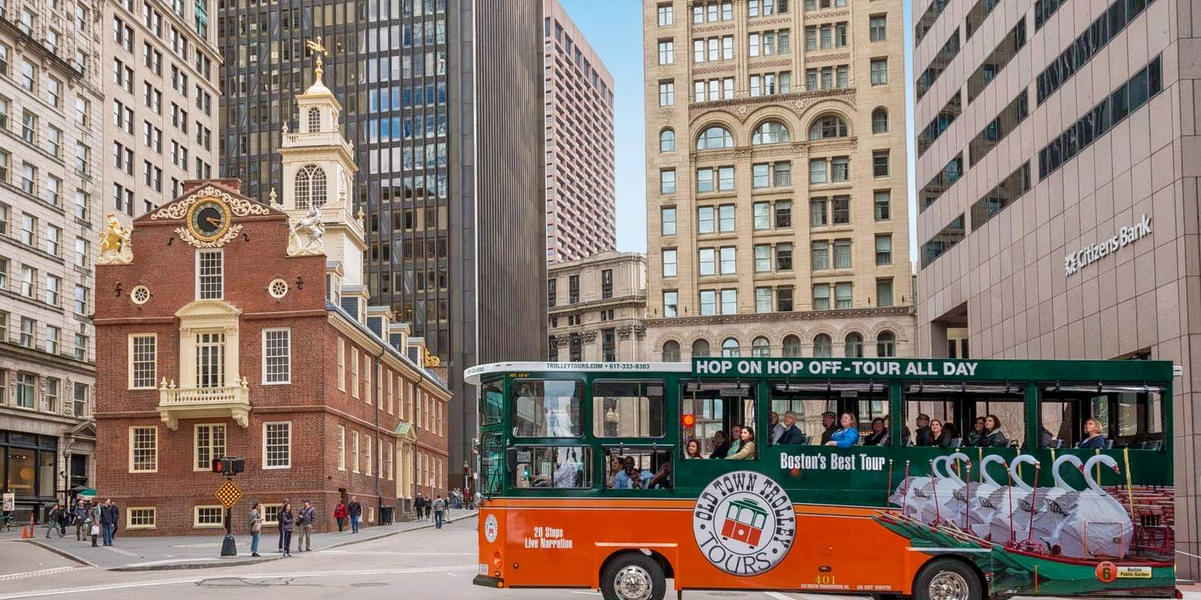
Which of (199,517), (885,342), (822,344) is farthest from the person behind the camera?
(822,344)

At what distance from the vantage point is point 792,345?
3524 inches

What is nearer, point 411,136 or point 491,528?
point 491,528

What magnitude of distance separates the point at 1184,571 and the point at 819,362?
50.9 feet

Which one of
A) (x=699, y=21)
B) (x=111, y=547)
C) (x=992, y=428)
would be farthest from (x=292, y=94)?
(x=992, y=428)

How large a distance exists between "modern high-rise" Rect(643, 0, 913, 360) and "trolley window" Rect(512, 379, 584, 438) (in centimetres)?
7017

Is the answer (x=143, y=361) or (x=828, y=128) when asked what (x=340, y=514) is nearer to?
(x=143, y=361)

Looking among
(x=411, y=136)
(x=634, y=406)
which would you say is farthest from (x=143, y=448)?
(x=411, y=136)

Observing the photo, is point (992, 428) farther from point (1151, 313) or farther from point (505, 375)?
point (1151, 313)

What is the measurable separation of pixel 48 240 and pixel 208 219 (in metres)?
24.8

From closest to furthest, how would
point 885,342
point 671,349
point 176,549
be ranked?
point 176,549 → point 885,342 → point 671,349

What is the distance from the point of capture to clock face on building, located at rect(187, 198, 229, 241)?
54.5 meters

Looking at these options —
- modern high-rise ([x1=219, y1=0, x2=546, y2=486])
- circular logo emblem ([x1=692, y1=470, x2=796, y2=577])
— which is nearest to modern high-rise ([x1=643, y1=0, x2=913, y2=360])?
modern high-rise ([x1=219, y1=0, x2=546, y2=486])

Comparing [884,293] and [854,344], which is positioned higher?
[884,293]

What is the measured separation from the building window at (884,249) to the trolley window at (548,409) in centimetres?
7315
